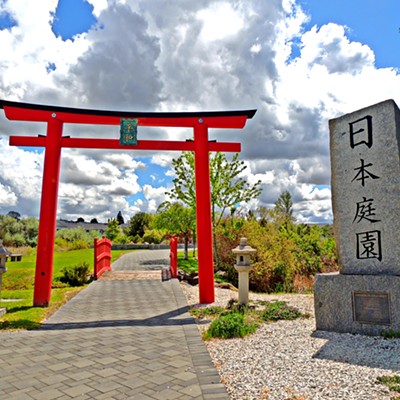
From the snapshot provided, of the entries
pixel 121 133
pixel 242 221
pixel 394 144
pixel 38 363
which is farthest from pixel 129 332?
pixel 242 221

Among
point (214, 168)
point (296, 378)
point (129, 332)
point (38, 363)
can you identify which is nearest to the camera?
point (296, 378)

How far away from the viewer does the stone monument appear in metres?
5.46

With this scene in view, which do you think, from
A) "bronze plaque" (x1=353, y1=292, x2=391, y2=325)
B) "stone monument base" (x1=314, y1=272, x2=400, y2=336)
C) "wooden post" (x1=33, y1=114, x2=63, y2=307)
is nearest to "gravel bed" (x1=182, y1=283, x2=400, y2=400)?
"stone monument base" (x1=314, y1=272, x2=400, y2=336)

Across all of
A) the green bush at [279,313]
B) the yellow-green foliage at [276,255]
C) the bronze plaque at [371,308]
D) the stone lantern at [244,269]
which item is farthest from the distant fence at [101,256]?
the bronze plaque at [371,308]

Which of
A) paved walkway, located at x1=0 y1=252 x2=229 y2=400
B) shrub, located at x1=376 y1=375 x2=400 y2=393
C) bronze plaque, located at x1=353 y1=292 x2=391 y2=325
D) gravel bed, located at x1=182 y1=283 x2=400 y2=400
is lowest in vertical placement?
paved walkway, located at x1=0 y1=252 x2=229 y2=400

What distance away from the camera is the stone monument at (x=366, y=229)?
546 cm

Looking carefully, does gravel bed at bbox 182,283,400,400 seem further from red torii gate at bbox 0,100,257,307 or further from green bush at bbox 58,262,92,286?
green bush at bbox 58,262,92,286

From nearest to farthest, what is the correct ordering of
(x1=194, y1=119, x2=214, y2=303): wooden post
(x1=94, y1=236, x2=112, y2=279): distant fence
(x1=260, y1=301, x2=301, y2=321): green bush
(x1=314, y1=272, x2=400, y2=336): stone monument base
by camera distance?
(x1=314, y1=272, x2=400, y2=336): stone monument base → (x1=260, y1=301, x2=301, y2=321): green bush → (x1=194, y1=119, x2=214, y2=303): wooden post → (x1=94, y1=236, x2=112, y2=279): distant fence

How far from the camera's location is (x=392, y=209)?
18.4ft

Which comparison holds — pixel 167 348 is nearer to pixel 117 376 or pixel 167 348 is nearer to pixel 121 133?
pixel 117 376

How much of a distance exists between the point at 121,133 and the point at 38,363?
5842mm

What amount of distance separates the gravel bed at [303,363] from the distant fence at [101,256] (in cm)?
881

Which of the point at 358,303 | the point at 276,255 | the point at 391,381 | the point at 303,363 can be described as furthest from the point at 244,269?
the point at 276,255

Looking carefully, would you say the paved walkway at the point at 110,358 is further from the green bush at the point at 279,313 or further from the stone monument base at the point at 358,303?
the stone monument base at the point at 358,303
